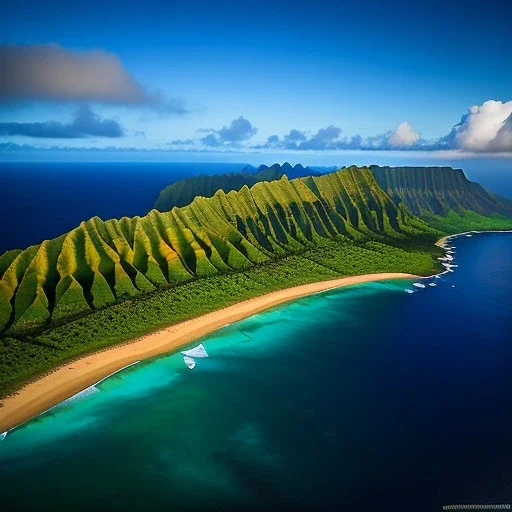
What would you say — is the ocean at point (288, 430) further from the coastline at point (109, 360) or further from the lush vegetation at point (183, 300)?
the lush vegetation at point (183, 300)

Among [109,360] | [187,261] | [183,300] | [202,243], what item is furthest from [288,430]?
[202,243]

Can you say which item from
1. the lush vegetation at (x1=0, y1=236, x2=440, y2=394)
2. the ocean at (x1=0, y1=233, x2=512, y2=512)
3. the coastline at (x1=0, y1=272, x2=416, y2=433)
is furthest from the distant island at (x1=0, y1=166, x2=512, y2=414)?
the ocean at (x1=0, y1=233, x2=512, y2=512)

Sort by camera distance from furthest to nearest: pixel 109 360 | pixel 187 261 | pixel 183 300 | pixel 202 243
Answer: pixel 202 243 → pixel 187 261 → pixel 183 300 → pixel 109 360

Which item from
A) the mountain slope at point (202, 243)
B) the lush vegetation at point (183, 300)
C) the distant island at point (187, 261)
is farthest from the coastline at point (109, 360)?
the mountain slope at point (202, 243)

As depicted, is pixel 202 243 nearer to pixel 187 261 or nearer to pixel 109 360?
pixel 187 261

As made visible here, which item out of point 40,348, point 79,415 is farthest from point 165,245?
point 79,415

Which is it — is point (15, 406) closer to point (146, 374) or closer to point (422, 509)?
point (146, 374)

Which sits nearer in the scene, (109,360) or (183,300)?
(109,360)
